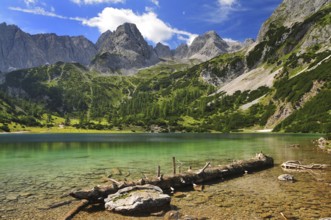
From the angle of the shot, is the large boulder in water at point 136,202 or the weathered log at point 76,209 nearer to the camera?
the weathered log at point 76,209

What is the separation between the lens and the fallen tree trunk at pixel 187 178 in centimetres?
2500

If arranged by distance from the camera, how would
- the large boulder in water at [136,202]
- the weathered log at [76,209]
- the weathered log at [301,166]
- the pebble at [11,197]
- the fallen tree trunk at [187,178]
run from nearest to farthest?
the weathered log at [76,209], the large boulder in water at [136,202], the fallen tree trunk at [187,178], the pebble at [11,197], the weathered log at [301,166]

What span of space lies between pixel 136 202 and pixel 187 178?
10.5m

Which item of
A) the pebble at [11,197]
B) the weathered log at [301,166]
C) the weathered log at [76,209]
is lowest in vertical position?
the pebble at [11,197]

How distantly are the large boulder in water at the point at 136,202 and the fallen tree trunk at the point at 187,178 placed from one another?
4.13 ft

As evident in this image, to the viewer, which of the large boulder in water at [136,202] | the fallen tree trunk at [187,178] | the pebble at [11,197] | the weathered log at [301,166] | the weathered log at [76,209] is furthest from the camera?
the weathered log at [301,166]

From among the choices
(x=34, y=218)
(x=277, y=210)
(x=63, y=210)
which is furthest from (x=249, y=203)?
(x=34, y=218)

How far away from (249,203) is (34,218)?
54.1ft

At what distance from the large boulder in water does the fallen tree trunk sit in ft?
4.13

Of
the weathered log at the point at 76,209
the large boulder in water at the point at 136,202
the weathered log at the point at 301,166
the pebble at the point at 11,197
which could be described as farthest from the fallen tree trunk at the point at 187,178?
the pebble at the point at 11,197

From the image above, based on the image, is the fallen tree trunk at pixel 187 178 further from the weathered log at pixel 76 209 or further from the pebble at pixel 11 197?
the pebble at pixel 11 197

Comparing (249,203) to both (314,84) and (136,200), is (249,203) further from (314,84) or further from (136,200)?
(314,84)

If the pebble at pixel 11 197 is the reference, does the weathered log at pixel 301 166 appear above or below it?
above

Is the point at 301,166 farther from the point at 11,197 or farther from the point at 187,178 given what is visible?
the point at 11,197
